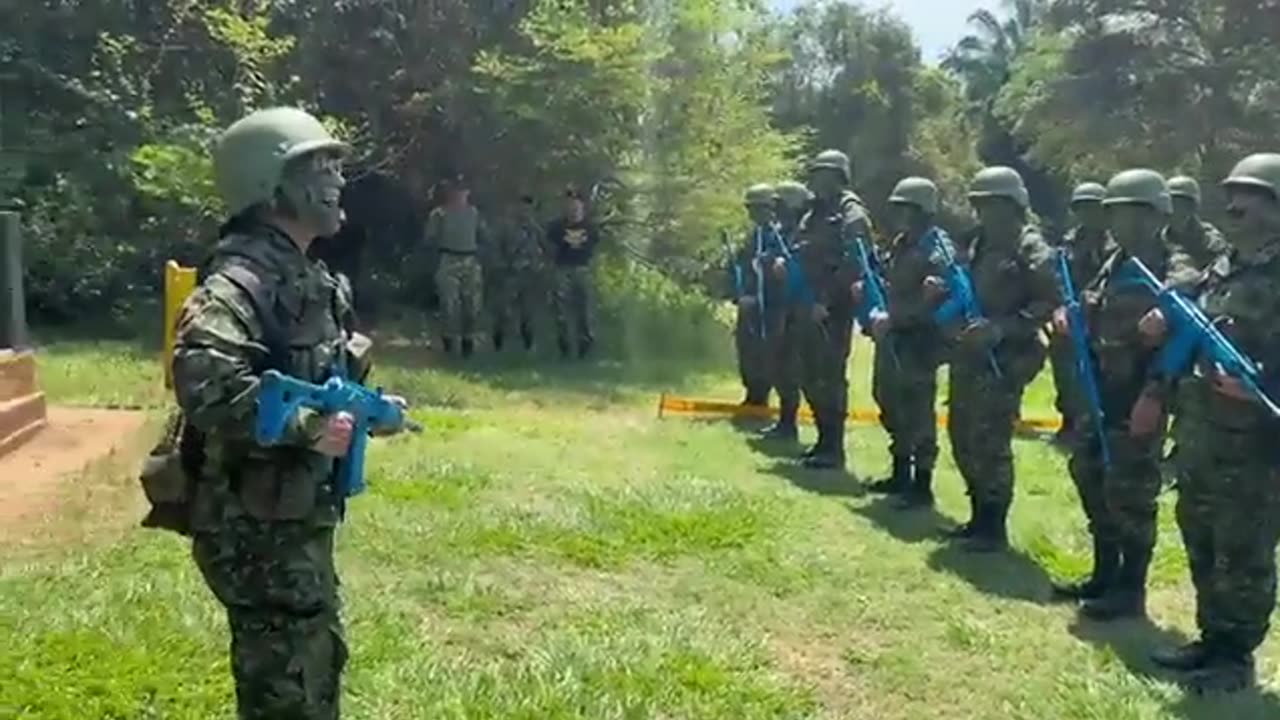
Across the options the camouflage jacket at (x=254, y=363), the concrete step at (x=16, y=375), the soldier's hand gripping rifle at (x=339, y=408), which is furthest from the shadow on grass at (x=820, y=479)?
the camouflage jacket at (x=254, y=363)

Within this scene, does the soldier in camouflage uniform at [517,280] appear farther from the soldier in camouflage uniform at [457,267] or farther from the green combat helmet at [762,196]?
the green combat helmet at [762,196]

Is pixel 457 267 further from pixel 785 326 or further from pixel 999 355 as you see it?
pixel 999 355

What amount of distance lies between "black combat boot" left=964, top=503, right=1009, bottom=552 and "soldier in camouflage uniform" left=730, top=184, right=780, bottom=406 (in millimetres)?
3998

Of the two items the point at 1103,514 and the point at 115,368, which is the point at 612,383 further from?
the point at 1103,514

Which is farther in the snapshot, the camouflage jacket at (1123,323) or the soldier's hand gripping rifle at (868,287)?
the soldier's hand gripping rifle at (868,287)

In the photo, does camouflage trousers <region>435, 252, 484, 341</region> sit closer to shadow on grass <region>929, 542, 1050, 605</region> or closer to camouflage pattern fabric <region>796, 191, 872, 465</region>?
camouflage pattern fabric <region>796, 191, 872, 465</region>

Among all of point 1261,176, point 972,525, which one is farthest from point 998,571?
point 1261,176

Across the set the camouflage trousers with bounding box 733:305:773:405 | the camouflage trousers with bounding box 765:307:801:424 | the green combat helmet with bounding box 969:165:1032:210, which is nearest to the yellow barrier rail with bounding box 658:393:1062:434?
the camouflage trousers with bounding box 733:305:773:405

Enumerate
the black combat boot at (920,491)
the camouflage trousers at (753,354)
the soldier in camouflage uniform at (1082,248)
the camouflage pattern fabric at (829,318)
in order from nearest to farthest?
the soldier in camouflage uniform at (1082,248), the black combat boot at (920,491), the camouflage pattern fabric at (829,318), the camouflage trousers at (753,354)

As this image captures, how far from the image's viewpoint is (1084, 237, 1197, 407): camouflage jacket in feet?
21.9

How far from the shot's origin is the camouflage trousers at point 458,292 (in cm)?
1581

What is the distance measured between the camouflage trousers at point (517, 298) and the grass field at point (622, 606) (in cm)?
630

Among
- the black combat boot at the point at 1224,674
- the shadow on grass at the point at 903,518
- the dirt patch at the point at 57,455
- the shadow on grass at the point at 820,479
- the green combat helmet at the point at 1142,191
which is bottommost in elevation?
the shadow on grass at the point at 820,479

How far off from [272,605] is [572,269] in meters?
12.7
